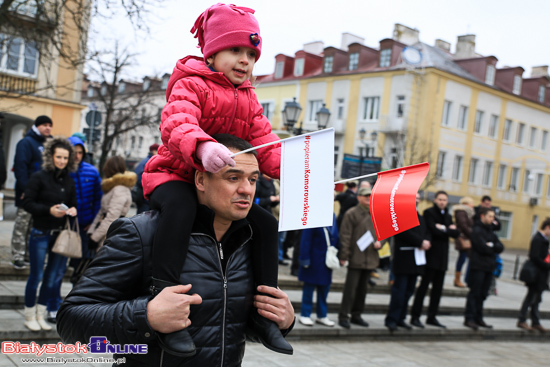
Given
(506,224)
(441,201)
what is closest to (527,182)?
(506,224)

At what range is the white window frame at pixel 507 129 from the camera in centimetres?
4294

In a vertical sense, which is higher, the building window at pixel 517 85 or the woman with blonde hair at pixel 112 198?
the building window at pixel 517 85

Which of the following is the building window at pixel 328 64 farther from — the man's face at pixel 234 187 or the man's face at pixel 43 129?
the man's face at pixel 234 187

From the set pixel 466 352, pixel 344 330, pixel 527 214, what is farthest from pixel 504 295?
pixel 527 214

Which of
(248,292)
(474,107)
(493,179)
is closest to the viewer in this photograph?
(248,292)

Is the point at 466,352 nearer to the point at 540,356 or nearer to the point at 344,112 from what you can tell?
the point at 540,356

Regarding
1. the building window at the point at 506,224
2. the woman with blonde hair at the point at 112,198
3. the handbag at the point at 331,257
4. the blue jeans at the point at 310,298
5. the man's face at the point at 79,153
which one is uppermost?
the man's face at the point at 79,153

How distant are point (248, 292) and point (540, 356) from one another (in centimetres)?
940

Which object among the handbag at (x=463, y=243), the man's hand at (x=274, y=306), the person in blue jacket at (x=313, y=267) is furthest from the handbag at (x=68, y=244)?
the handbag at (x=463, y=243)

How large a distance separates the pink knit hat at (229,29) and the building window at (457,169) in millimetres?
39789

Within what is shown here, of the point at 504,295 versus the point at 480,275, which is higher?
the point at 480,275

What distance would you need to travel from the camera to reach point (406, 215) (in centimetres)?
236

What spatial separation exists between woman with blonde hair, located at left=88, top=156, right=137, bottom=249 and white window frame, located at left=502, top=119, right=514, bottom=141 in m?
40.4

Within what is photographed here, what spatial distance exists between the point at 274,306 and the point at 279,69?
45209 millimetres
